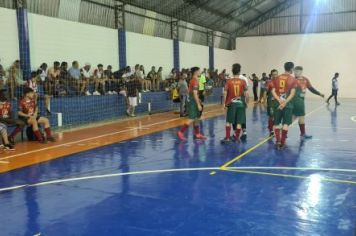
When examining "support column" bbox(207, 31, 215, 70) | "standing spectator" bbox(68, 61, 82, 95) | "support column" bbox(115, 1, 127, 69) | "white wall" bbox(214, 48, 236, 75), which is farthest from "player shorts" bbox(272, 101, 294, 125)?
"white wall" bbox(214, 48, 236, 75)

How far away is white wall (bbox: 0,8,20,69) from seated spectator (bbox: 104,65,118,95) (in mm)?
4033

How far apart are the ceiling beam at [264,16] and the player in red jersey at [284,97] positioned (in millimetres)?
24821

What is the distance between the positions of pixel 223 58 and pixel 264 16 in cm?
503

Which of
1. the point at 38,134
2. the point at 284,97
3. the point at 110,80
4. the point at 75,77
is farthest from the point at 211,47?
the point at 284,97

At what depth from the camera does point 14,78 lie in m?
12.0

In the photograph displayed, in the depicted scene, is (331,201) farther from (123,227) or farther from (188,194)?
(123,227)

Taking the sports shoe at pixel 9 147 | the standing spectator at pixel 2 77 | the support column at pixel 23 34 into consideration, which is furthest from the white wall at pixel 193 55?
the sports shoe at pixel 9 147

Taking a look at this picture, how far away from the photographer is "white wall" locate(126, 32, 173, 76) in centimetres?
Answer: 1942

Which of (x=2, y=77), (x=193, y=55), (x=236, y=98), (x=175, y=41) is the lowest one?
(x=236, y=98)

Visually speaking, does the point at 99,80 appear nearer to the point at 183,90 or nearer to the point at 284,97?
the point at 183,90

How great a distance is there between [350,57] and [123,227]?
2958 centimetres

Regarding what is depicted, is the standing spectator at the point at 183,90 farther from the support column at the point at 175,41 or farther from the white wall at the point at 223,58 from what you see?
the white wall at the point at 223,58

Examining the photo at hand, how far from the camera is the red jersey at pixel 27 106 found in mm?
9945

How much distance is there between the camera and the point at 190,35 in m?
26.4
